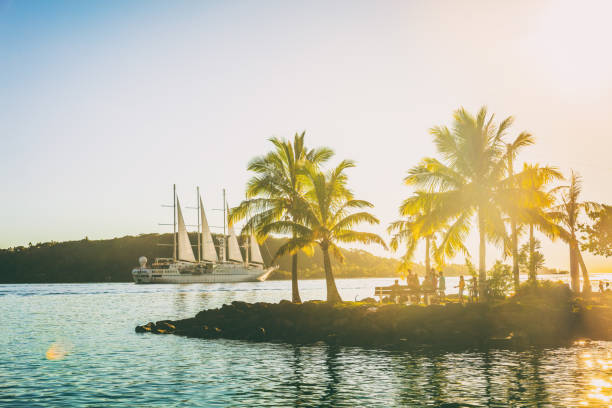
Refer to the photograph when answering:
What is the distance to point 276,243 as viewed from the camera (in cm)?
19138

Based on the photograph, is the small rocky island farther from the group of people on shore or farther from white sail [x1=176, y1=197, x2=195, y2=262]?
white sail [x1=176, y1=197, x2=195, y2=262]

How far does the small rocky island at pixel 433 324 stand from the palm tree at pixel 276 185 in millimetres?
5071

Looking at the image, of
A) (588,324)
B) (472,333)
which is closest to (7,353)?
(472,333)

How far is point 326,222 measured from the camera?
3203 cm

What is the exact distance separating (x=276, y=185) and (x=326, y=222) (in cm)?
392

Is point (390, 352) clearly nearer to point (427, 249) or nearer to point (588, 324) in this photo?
point (588, 324)

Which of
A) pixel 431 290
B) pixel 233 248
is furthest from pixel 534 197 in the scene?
pixel 233 248

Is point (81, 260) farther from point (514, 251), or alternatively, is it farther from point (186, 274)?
point (514, 251)

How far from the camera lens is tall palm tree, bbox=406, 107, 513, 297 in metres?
30.0

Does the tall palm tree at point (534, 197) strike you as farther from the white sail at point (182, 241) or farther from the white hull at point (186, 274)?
the white hull at point (186, 274)

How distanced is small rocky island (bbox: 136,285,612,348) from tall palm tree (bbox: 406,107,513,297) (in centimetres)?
348

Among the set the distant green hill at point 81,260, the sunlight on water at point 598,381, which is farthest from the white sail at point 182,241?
the sunlight on water at point 598,381

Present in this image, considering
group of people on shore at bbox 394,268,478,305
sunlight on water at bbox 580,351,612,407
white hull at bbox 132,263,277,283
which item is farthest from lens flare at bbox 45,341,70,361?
white hull at bbox 132,263,277,283

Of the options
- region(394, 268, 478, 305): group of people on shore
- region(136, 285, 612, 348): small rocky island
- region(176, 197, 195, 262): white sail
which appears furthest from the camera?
region(176, 197, 195, 262): white sail
